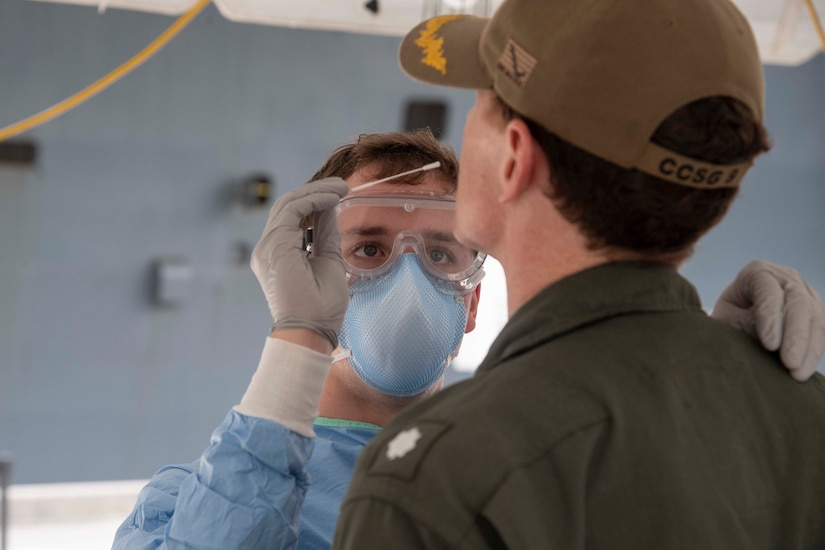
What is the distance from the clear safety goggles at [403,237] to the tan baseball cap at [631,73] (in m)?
0.79

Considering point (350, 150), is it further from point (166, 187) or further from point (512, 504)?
point (166, 187)

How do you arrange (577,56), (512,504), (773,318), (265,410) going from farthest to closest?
(265,410), (773,318), (577,56), (512,504)

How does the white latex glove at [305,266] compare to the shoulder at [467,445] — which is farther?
the white latex glove at [305,266]

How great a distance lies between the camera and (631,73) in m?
0.89

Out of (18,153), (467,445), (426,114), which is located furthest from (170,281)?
(467,445)

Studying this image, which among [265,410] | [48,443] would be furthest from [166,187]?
[265,410]

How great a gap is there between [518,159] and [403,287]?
29.0 inches

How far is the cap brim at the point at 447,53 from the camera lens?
103cm

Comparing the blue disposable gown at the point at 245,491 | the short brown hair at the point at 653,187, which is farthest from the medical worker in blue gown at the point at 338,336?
the short brown hair at the point at 653,187

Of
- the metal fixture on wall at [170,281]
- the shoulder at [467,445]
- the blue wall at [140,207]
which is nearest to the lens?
the shoulder at [467,445]

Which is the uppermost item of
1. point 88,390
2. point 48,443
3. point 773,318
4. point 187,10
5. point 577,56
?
point 187,10

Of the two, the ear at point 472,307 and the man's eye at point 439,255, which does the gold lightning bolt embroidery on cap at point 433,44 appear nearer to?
the man's eye at point 439,255

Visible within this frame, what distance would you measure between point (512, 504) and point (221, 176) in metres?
3.87

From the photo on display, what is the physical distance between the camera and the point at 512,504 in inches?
30.6
